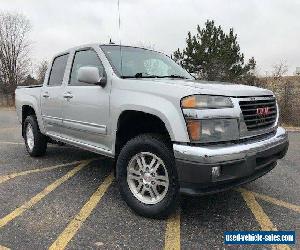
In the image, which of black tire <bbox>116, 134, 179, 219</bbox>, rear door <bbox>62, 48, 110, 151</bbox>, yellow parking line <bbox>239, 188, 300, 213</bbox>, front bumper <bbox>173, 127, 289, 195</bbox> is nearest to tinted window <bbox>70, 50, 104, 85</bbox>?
rear door <bbox>62, 48, 110, 151</bbox>

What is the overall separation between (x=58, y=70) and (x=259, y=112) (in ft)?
11.2

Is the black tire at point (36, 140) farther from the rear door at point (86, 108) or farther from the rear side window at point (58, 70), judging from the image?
the rear door at point (86, 108)

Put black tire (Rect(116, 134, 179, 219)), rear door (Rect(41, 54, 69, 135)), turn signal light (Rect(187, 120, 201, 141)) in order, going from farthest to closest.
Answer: rear door (Rect(41, 54, 69, 135)) → black tire (Rect(116, 134, 179, 219)) → turn signal light (Rect(187, 120, 201, 141))

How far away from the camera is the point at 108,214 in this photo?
3.98m

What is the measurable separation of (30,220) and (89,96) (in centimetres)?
167

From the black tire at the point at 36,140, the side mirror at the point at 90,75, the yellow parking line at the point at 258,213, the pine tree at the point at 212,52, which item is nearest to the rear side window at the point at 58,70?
the black tire at the point at 36,140

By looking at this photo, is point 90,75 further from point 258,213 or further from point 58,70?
point 258,213

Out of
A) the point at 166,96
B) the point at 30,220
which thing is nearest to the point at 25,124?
the point at 30,220

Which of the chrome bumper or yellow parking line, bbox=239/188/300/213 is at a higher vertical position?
the chrome bumper

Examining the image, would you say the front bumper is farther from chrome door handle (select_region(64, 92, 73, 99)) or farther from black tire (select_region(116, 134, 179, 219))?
chrome door handle (select_region(64, 92, 73, 99))

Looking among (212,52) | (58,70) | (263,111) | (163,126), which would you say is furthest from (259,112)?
(212,52)

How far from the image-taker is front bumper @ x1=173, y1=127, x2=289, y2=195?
3322 millimetres

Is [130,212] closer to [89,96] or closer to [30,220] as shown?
[30,220]

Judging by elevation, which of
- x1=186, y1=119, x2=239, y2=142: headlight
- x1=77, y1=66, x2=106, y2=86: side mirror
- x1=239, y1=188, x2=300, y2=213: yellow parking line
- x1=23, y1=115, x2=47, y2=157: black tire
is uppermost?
x1=77, y1=66, x2=106, y2=86: side mirror
